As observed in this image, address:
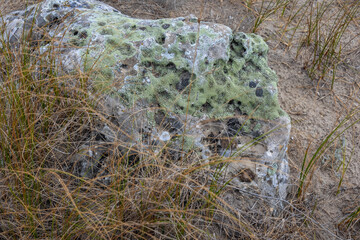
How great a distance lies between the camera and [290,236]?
81.4 inches

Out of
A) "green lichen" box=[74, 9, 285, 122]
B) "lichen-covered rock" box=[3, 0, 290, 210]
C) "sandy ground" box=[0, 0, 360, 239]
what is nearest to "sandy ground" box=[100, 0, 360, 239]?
"sandy ground" box=[0, 0, 360, 239]

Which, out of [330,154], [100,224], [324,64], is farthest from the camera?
[324,64]

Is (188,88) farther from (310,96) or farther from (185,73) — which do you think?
(310,96)

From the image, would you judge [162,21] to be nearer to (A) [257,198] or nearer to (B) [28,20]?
(B) [28,20]

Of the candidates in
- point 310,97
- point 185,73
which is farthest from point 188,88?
point 310,97

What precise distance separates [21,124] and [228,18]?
7.44 feet

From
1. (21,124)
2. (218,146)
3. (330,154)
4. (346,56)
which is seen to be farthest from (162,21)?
(346,56)

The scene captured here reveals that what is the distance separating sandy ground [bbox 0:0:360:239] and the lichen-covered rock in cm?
30

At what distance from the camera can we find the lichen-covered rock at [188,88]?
2.10 meters

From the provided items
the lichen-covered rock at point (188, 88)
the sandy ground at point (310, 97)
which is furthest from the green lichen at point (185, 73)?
the sandy ground at point (310, 97)

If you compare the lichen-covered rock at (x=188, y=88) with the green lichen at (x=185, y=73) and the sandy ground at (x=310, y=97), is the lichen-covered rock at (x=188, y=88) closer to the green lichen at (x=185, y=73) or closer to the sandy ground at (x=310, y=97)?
the green lichen at (x=185, y=73)

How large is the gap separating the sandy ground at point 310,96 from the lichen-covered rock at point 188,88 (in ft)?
0.99

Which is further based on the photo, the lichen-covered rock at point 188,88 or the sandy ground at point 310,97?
the sandy ground at point 310,97

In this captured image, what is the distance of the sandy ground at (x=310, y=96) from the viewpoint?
7.70 feet
